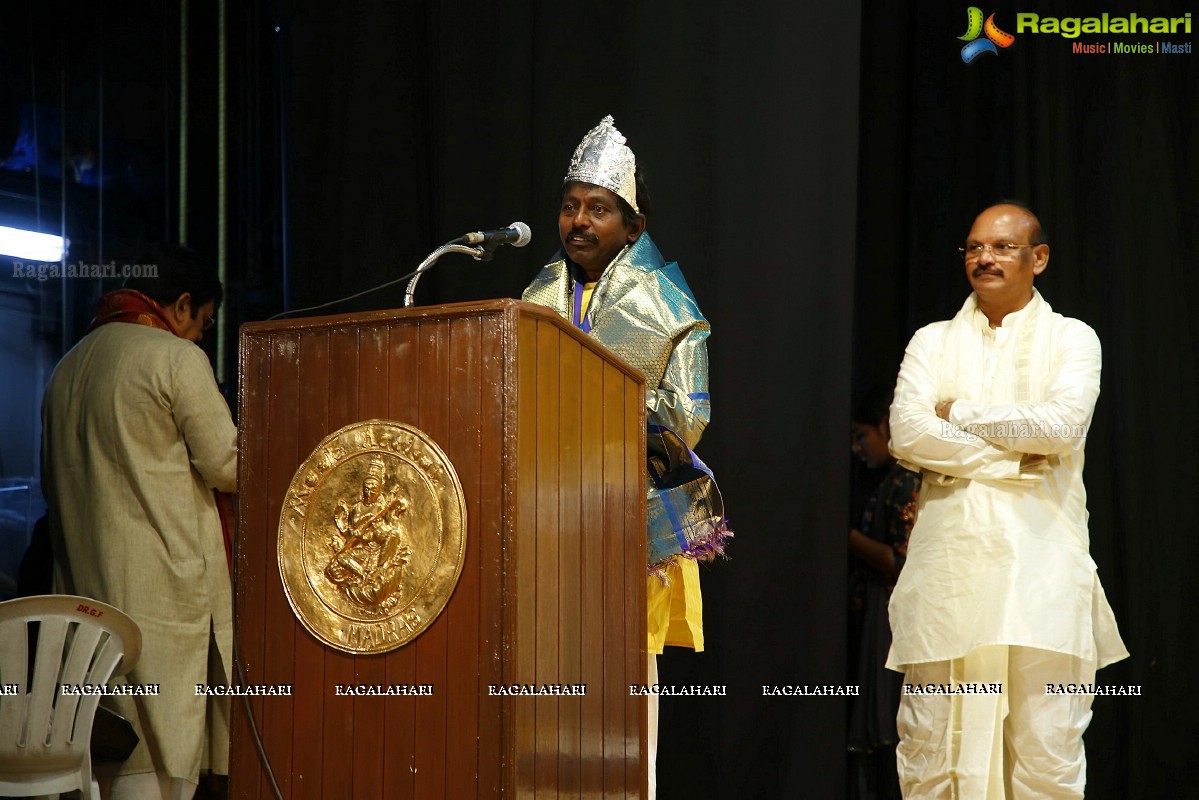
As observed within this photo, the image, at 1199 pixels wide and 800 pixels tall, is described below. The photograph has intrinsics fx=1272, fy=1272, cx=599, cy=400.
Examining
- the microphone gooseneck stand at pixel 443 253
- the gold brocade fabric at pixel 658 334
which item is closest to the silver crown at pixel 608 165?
the gold brocade fabric at pixel 658 334

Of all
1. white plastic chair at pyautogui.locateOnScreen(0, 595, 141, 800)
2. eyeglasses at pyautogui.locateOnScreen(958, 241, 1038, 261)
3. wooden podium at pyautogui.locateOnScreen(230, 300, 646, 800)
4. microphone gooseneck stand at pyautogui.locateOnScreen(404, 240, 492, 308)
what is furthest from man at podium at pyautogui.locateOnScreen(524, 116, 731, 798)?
white plastic chair at pyautogui.locateOnScreen(0, 595, 141, 800)

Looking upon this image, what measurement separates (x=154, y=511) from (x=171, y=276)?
0.68 meters

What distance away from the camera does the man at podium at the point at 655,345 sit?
277 cm

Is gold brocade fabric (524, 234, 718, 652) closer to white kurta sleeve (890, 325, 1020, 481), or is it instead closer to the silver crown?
the silver crown

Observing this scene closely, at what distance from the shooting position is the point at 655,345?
9.16 feet

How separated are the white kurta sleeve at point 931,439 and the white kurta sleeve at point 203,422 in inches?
69.1

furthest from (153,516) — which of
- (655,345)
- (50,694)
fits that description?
(655,345)

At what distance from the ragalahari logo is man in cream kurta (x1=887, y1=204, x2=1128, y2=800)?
0.98m

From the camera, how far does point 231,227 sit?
4.42 metres

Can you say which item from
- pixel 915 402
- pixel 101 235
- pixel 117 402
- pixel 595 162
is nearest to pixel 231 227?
pixel 101 235

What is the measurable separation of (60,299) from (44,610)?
5.05 ft

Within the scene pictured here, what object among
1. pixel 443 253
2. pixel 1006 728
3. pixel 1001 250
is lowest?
pixel 1006 728

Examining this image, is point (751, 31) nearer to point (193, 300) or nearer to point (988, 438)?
point (988, 438)

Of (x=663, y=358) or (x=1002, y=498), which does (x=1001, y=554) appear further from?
(x=663, y=358)
